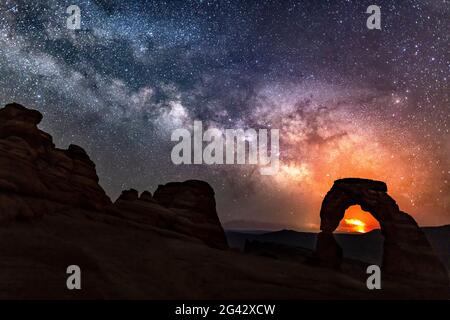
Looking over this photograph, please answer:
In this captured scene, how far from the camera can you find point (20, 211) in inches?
806

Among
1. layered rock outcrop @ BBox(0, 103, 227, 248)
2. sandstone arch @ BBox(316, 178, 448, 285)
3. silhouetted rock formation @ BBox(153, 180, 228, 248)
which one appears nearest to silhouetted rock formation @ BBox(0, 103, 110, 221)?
layered rock outcrop @ BBox(0, 103, 227, 248)

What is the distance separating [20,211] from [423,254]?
31.9 meters

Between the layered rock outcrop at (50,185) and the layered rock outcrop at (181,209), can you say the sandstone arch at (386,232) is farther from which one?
the layered rock outcrop at (50,185)

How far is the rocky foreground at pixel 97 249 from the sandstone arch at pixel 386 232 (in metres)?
2.31

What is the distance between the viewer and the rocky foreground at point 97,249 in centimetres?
1538

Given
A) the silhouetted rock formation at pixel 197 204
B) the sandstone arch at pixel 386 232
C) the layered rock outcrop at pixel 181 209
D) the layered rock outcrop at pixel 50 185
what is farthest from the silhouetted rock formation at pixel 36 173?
the sandstone arch at pixel 386 232

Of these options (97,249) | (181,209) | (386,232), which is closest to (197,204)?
(181,209)

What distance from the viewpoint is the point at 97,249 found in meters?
18.9

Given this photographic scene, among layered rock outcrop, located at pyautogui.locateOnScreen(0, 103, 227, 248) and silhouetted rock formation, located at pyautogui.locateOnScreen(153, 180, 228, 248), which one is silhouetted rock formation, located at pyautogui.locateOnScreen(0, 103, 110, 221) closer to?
layered rock outcrop, located at pyautogui.locateOnScreen(0, 103, 227, 248)

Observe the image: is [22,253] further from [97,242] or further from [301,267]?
[301,267]

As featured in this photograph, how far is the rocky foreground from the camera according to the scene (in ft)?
50.4

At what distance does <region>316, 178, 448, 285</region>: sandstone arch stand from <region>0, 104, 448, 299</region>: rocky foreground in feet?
7.57

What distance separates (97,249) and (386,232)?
86.2 feet
